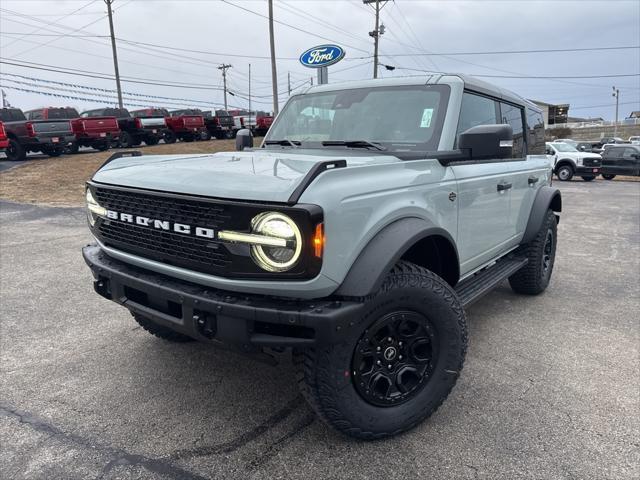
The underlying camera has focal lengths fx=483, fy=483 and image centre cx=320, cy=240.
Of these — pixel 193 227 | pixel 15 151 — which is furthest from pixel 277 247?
pixel 15 151

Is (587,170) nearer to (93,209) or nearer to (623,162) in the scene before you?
(623,162)

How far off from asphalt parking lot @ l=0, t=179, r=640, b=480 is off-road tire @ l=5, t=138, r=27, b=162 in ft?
51.2

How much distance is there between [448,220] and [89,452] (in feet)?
7.46

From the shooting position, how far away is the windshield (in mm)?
3113

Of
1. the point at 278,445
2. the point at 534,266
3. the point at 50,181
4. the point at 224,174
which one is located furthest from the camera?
the point at 50,181

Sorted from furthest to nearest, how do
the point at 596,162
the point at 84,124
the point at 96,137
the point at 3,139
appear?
the point at 596,162 → the point at 96,137 → the point at 84,124 → the point at 3,139

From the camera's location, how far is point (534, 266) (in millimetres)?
4539

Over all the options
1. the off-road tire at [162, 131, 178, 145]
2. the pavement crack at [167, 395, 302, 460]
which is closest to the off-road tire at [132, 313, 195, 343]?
the pavement crack at [167, 395, 302, 460]

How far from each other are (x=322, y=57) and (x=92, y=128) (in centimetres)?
1045

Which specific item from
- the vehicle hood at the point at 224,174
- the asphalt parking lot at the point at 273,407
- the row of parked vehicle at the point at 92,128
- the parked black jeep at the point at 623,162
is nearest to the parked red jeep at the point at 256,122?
the row of parked vehicle at the point at 92,128

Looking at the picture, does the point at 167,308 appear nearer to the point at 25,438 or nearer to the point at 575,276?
the point at 25,438

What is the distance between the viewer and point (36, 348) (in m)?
3.57

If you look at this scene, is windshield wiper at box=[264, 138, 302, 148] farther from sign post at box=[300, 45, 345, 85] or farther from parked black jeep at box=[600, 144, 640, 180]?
parked black jeep at box=[600, 144, 640, 180]

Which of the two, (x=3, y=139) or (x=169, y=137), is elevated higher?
(x=3, y=139)
